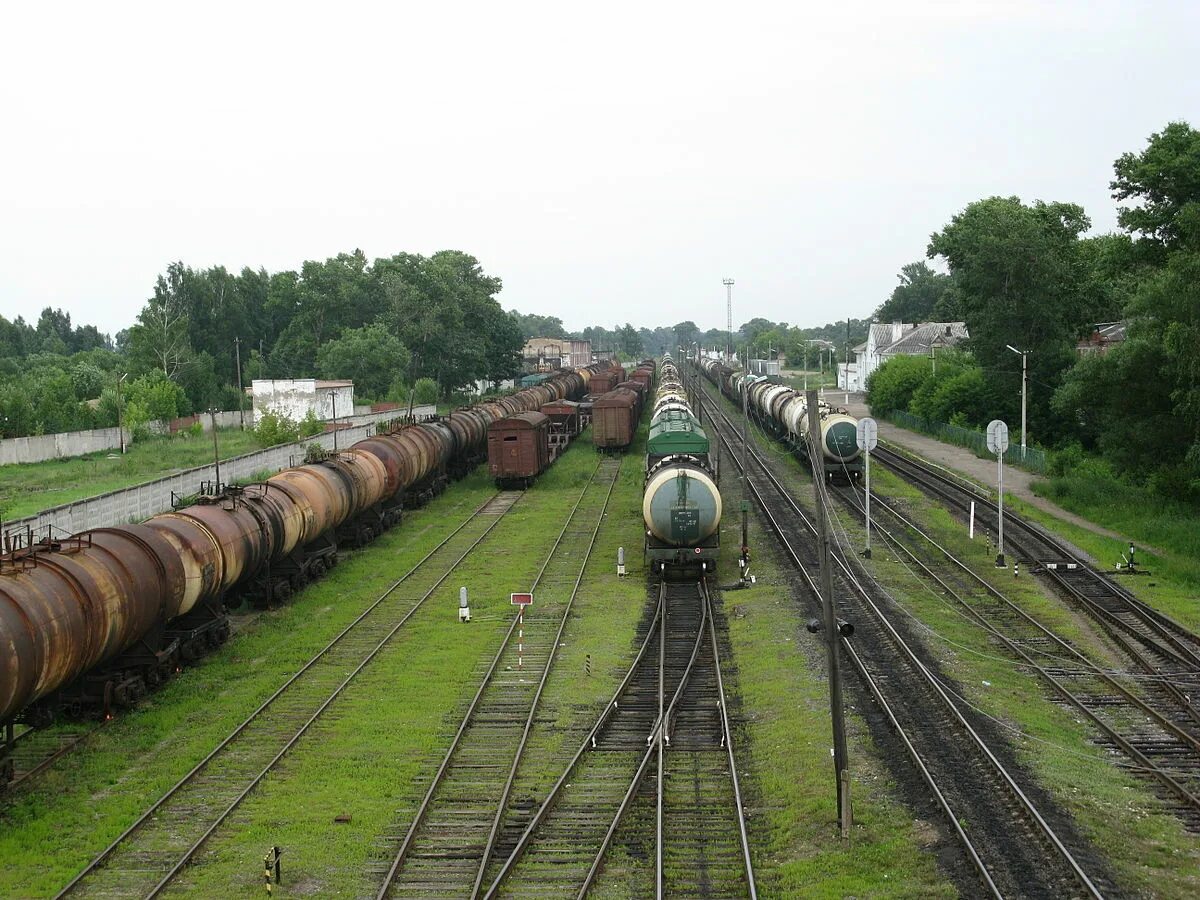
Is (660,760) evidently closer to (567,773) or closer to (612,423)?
(567,773)

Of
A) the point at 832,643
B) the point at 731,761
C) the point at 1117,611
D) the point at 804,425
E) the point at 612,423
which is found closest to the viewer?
the point at 832,643

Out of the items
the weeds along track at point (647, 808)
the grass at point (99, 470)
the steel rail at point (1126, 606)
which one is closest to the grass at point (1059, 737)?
the steel rail at point (1126, 606)

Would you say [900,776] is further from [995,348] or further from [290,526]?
[995,348]

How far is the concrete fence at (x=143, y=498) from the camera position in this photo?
32531mm

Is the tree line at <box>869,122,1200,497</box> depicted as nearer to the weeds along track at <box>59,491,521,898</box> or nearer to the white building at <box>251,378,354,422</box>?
the weeds along track at <box>59,491,521,898</box>

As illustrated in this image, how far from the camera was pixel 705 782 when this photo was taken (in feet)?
57.1

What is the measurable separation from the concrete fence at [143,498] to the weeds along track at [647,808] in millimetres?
Answer: 13505

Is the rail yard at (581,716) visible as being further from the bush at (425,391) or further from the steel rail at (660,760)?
the bush at (425,391)

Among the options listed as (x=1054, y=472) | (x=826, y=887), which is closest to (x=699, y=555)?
(x=826, y=887)

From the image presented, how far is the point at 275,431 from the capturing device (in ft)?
196

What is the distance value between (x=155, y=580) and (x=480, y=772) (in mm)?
7800

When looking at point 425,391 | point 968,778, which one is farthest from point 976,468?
point 425,391

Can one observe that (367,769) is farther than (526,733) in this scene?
No

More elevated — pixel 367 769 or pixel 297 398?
pixel 297 398
